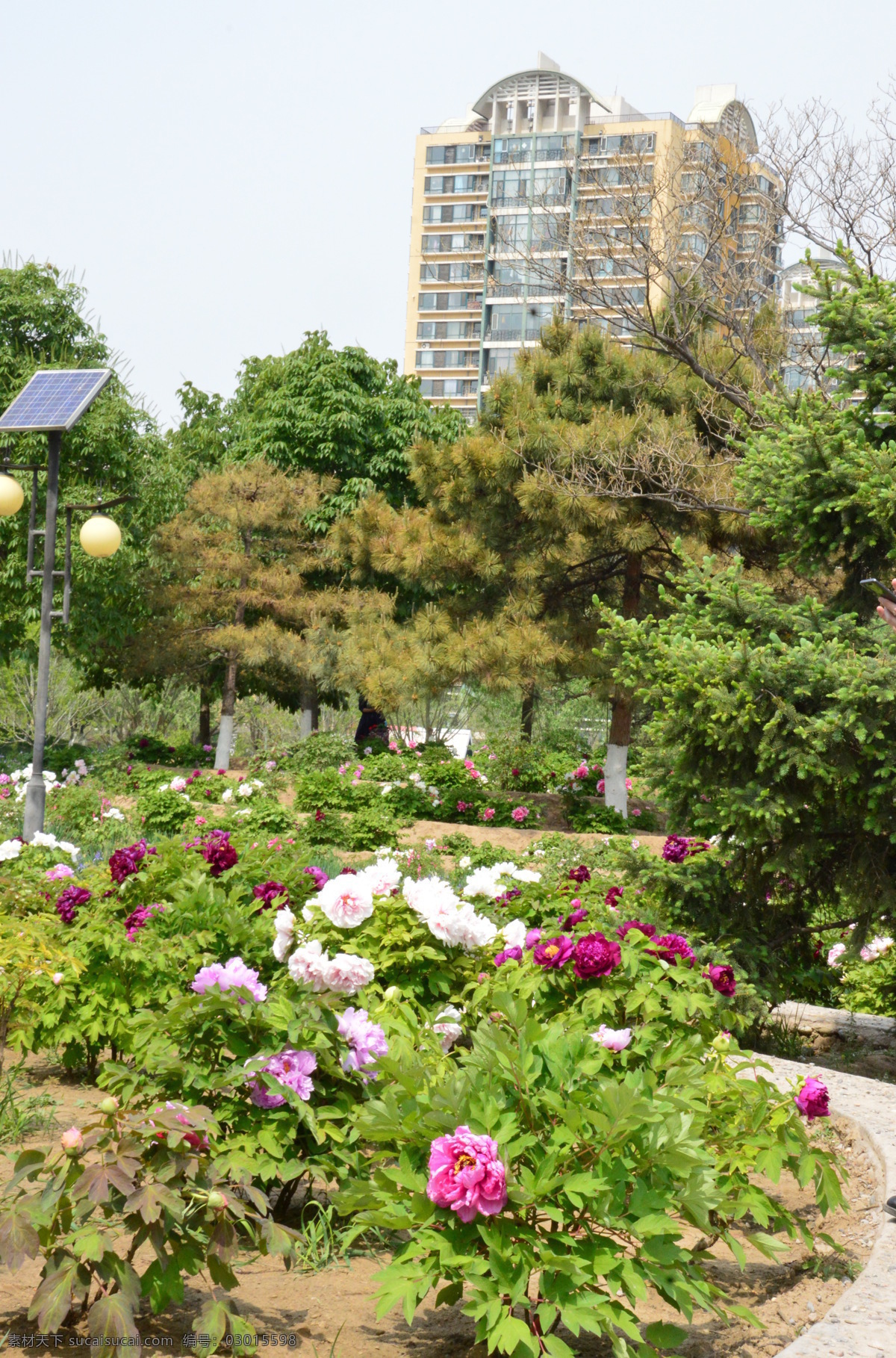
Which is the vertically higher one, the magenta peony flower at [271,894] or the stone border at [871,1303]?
the magenta peony flower at [271,894]

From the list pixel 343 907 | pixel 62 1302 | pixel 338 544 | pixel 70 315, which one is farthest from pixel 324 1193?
pixel 70 315

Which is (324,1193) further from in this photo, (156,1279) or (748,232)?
(748,232)

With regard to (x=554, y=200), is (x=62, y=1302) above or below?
below

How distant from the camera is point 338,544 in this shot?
21.5m

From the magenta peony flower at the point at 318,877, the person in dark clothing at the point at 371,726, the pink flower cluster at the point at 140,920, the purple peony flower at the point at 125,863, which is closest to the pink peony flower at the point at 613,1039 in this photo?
the magenta peony flower at the point at 318,877

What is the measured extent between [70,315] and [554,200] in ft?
32.1

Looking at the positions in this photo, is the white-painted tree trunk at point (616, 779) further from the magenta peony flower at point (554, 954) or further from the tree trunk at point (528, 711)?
the magenta peony flower at point (554, 954)

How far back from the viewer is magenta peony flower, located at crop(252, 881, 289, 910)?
3.86m

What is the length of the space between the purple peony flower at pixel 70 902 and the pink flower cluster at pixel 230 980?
1828 millimetres

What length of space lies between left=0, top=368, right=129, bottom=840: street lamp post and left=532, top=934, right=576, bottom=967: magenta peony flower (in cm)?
557

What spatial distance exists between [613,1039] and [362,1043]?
604mm

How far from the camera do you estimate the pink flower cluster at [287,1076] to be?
8.89 ft

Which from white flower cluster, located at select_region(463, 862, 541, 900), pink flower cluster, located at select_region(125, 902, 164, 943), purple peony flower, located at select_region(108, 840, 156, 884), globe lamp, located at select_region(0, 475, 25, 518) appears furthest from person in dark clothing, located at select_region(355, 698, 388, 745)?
pink flower cluster, located at select_region(125, 902, 164, 943)

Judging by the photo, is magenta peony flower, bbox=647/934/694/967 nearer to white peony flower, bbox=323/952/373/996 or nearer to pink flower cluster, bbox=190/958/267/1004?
white peony flower, bbox=323/952/373/996
